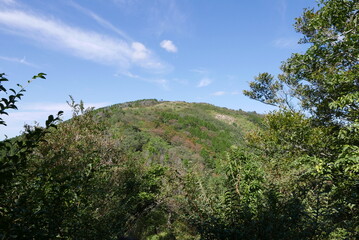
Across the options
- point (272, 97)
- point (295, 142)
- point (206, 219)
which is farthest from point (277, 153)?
point (272, 97)

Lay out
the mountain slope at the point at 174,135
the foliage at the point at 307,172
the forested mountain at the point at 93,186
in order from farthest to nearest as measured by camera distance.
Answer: the mountain slope at the point at 174,135 → the foliage at the point at 307,172 → the forested mountain at the point at 93,186

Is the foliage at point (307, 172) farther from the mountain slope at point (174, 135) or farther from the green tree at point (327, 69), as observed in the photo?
the mountain slope at point (174, 135)

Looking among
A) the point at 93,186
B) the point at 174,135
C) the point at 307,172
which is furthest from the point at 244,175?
the point at 174,135

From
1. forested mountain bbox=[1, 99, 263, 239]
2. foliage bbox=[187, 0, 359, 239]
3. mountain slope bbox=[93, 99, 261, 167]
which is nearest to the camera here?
forested mountain bbox=[1, 99, 263, 239]

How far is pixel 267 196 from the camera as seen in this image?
4.46 meters

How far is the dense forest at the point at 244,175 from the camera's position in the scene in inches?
94.3

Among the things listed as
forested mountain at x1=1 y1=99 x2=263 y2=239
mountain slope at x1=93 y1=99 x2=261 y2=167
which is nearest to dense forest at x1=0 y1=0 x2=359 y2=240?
forested mountain at x1=1 y1=99 x2=263 y2=239

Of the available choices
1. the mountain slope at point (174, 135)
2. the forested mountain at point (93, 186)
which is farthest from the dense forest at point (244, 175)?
the mountain slope at point (174, 135)

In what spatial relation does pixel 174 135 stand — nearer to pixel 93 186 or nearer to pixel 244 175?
pixel 244 175

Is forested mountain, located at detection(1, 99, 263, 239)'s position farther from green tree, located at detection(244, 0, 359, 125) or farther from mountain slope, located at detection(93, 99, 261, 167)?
mountain slope, located at detection(93, 99, 261, 167)

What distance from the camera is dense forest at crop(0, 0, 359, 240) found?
2396 mm

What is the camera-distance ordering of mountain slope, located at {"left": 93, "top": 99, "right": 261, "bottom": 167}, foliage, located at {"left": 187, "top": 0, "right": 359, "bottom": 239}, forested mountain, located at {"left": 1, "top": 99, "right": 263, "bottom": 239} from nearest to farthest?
1. forested mountain, located at {"left": 1, "top": 99, "right": 263, "bottom": 239}
2. foliage, located at {"left": 187, "top": 0, "right": 359, "bottom": 239}
3. mountain slope, located at {"left": 93, "top": 99, "right": 261, "bottom": 167}

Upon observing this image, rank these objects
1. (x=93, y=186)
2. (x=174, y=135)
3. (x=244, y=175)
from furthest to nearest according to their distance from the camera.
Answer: (x=174, y=135) < (x=244, y=175) < (x=93, y=186)

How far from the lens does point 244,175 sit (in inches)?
252
